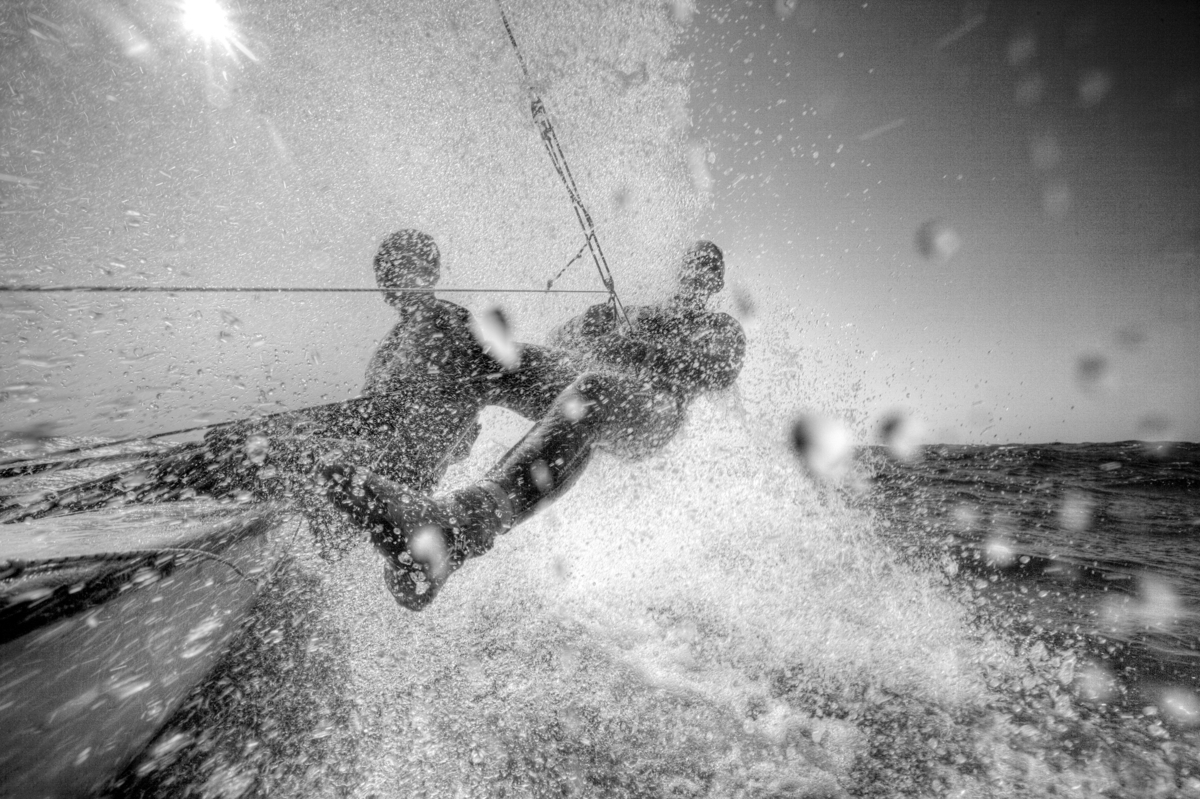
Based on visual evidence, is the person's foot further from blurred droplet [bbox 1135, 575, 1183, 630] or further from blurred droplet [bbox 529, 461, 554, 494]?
blurred droplet [bbox 1135, 575, 1183, 630]

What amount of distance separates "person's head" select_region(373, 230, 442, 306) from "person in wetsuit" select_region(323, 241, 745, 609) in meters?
0.72

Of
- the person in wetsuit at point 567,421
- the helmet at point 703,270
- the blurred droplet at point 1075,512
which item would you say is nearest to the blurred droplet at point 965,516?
the blurred droplet at point 1075,512

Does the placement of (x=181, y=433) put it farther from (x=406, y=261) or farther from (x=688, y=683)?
(x=688, y=683)

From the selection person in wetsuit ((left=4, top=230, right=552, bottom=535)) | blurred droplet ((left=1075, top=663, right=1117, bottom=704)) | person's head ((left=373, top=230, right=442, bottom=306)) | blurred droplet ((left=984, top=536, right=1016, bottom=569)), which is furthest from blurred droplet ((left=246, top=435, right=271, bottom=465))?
blurred droplet ((left=984, top=536, right=1016, bottom=569))

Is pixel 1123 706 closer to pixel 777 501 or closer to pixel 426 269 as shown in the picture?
pixel 777 501

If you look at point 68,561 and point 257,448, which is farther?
point 257,448

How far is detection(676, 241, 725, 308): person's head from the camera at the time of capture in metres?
3.85

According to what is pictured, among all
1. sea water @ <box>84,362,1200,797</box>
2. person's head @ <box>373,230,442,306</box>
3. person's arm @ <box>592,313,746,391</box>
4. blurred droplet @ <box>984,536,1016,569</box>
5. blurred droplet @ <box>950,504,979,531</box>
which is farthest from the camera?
blurred droplet @ <box>950,504,979,531</box>

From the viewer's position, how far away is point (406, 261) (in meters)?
2.67

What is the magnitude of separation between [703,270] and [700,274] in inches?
2.1

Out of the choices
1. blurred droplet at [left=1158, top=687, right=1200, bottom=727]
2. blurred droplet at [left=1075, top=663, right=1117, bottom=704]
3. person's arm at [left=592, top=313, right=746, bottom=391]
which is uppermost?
person's arm at [left=592, top=313, right=746, bottom=391]

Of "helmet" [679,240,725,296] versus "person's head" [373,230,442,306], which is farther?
"helmet" [679,240,725,296]

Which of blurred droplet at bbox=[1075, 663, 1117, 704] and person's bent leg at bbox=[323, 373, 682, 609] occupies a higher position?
person's bent leg at bbox=[323, 373, 682, 609]

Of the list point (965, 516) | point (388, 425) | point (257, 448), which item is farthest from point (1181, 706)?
point (965, 516)
